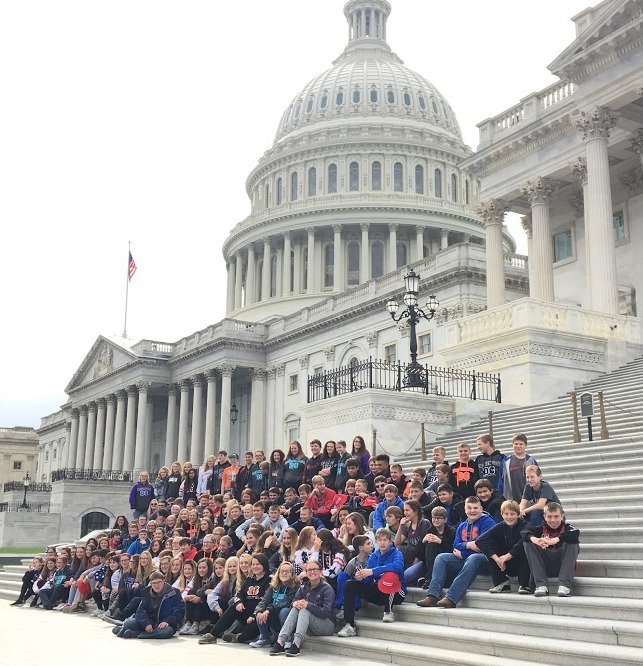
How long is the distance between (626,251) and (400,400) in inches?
602

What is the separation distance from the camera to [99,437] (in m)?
86.6

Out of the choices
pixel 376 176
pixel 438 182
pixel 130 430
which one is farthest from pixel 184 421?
pixel 438 182

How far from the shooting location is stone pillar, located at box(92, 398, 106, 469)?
86.1 m

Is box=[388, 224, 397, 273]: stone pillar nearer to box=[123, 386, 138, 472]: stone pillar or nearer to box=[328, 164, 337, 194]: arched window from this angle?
box=[328, 164, 337, 194]: arched window

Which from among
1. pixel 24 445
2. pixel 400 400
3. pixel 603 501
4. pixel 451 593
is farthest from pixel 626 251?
pixel 24 445

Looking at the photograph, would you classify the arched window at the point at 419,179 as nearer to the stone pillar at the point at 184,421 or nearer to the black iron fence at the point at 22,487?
the stone pillar at the point at 184,421

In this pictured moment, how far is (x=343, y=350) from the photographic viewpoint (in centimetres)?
6188

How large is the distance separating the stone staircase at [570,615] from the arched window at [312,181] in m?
77.4

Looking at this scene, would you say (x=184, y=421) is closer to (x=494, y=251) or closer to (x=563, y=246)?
(x=494, y=251)

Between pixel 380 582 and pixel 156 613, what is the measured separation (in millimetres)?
Answer: 3911

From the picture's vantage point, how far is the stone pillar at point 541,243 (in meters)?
35.0

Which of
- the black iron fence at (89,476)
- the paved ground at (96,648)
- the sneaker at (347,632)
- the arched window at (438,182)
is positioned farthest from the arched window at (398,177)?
the sneaker at (347,632)

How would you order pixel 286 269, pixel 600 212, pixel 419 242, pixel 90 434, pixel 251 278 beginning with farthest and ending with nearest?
pixel 251 278, pixel 90 434, pixel 286 269, pixel 419 242, pixel 600 212

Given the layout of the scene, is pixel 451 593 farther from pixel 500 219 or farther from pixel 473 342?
pixel 500 219
